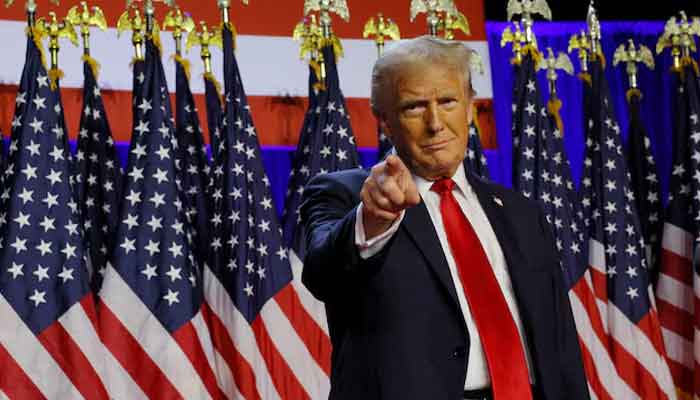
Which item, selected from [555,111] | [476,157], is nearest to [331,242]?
[476,157]

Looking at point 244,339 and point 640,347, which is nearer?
point 244,339

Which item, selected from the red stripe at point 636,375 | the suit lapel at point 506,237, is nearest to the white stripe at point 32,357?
the red stripe at point 636,375

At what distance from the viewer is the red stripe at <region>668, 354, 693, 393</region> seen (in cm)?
540

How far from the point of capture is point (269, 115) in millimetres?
5355

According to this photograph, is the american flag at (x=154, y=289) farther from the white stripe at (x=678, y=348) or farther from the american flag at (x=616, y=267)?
the white stripe at (x=678, y=348)

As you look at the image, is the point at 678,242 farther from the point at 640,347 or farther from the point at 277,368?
the point at 277,368

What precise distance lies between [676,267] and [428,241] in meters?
3.91

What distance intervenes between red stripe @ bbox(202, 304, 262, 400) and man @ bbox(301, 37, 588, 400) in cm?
267

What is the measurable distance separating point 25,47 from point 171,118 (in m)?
0.78

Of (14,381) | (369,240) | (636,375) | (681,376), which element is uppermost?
(369,240)

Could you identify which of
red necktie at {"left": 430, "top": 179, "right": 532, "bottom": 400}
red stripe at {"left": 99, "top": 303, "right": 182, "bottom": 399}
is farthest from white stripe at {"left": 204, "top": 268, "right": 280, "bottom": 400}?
red necktie at {"left": 430, "top": 179, "right": 532, "bottom": 400}

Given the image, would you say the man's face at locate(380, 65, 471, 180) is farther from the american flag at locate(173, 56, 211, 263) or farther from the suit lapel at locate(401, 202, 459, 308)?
the american flag at locate(173, 56, 211, 263)

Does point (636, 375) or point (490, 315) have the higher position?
point (490, 315)

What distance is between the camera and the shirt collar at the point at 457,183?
1.99 meters
